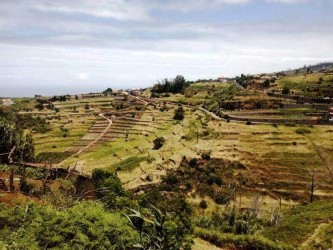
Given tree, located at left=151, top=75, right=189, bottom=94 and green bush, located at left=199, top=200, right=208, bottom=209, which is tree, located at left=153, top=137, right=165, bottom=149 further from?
tree, located at left=151, top=75, right=189, bottom=94

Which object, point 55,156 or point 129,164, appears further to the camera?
point 55,156

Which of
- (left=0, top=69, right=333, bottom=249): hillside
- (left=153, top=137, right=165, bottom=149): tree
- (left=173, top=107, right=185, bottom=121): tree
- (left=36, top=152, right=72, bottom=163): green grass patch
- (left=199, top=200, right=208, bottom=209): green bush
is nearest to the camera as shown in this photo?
(left=0, top=69, right=333, bottom=249): hillside

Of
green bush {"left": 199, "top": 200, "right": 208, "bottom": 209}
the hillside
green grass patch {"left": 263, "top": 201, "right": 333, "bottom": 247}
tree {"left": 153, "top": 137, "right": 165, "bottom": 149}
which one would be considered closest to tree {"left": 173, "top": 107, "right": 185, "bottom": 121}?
the hillside

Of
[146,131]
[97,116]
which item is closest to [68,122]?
[97,116]

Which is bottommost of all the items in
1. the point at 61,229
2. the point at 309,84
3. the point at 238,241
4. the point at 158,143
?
the point at 158,143

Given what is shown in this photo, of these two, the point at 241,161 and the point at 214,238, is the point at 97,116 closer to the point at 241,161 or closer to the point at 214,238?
the point at 241,161

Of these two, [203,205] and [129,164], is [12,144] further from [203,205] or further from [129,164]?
[203,205]

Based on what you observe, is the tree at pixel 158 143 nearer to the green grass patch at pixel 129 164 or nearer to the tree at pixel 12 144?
the green grass patch at pixel 129 164

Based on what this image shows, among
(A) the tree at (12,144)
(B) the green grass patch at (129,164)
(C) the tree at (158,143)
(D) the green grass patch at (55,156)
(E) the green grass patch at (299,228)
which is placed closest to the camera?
(E) the green grass patch at (299,228)

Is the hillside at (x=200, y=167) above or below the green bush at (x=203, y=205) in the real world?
above

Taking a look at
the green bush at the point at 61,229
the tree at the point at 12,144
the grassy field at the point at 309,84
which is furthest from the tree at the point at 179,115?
the green bush at the point at 61,229

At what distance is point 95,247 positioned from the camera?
18.7 m

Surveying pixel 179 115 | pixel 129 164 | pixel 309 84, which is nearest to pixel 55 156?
pixel 129 164

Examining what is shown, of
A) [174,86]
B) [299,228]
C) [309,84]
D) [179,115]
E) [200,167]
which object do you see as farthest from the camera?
[174,86]
